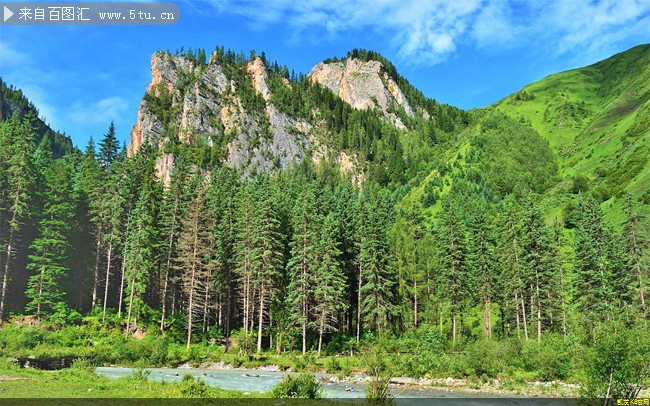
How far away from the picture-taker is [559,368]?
1699 inches

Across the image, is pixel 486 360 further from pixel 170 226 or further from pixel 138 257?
pixel 170 226

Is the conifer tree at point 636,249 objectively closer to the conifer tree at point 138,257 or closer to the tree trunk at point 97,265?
the conifer tree at point 138,257

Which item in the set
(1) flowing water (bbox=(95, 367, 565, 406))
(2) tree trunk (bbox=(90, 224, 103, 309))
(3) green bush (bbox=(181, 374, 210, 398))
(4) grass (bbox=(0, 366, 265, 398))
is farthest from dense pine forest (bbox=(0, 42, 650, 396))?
(3) green bush (bbox=(181, 374, 210, 398))

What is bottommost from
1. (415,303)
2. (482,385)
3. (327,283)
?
(482,385)

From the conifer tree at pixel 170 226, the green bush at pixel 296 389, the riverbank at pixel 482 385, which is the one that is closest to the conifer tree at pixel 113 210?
the conifer tree at pixel 170 226

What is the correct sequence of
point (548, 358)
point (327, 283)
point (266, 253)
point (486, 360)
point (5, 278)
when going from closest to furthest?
point (548, 358) → point (486, 360) → point (5, 278) → point (266, 253) → point (327, 283)

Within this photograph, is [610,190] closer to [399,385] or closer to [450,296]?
[450,296]

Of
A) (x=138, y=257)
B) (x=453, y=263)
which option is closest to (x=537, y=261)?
(x=453, y=263)

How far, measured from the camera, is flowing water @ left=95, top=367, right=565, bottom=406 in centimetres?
3244

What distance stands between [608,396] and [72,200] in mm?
66928

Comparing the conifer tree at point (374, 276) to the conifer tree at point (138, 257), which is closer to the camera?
the conifer tree at point (138, 257)

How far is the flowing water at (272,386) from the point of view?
106ft

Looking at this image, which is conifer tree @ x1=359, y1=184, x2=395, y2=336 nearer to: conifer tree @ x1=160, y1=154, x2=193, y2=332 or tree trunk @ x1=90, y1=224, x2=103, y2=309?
conifer tree @ x1=160, y1=154, x2=193, y2=332

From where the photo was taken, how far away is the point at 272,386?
33656 mm
